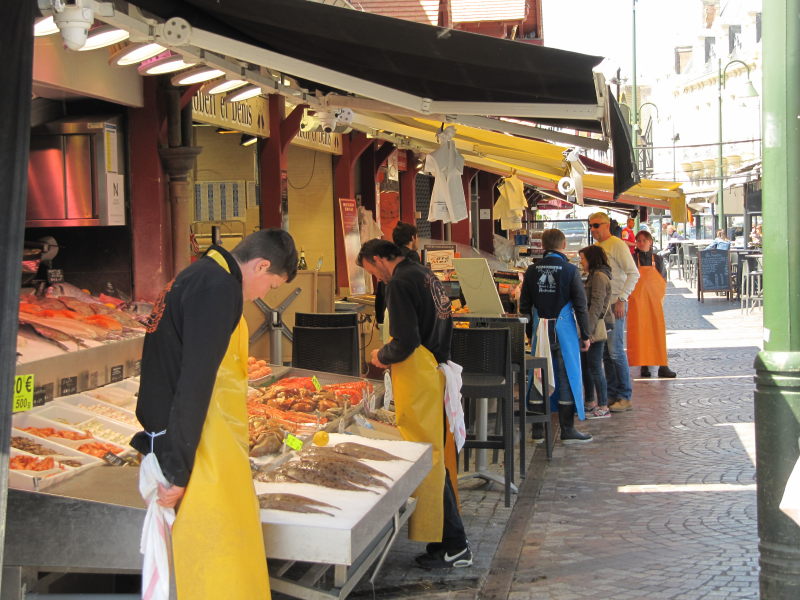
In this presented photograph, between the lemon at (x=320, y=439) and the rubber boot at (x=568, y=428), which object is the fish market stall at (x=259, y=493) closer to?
the lemon at (x=320, y=439)

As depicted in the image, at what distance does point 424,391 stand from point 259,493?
1754 mm

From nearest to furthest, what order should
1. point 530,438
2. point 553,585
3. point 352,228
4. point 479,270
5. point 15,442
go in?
point 15,442 < point 553,585 < point 479,270 < point 530,438 < point 352,228

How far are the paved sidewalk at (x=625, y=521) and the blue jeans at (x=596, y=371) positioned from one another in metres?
0.33

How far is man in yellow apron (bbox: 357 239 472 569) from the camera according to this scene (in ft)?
Answer: 18.9

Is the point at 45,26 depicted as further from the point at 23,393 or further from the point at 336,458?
the point at 336,458

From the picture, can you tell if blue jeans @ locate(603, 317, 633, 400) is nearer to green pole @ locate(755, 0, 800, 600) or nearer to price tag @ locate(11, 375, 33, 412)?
green pole @ locate(755, 0, 800, 600)

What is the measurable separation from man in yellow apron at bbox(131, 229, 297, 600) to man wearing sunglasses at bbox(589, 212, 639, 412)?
27.3 feet

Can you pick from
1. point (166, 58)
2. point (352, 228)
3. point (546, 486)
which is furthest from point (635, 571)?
point (352, 228)

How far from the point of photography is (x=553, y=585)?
566 centimetres

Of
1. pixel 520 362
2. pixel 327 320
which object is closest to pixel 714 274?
pixel 520 362

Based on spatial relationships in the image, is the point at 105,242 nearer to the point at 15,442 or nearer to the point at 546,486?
the point at 15,442

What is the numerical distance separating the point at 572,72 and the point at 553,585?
289cm

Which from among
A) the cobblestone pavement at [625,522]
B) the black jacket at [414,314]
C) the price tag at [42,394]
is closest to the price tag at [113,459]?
the price tag at [42,394]

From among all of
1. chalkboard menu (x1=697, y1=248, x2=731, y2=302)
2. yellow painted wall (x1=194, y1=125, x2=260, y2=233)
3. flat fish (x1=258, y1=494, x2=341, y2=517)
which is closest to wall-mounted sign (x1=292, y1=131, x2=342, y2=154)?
yellow painted wall (x1=194, y1=125, x2=260, y2=233)
